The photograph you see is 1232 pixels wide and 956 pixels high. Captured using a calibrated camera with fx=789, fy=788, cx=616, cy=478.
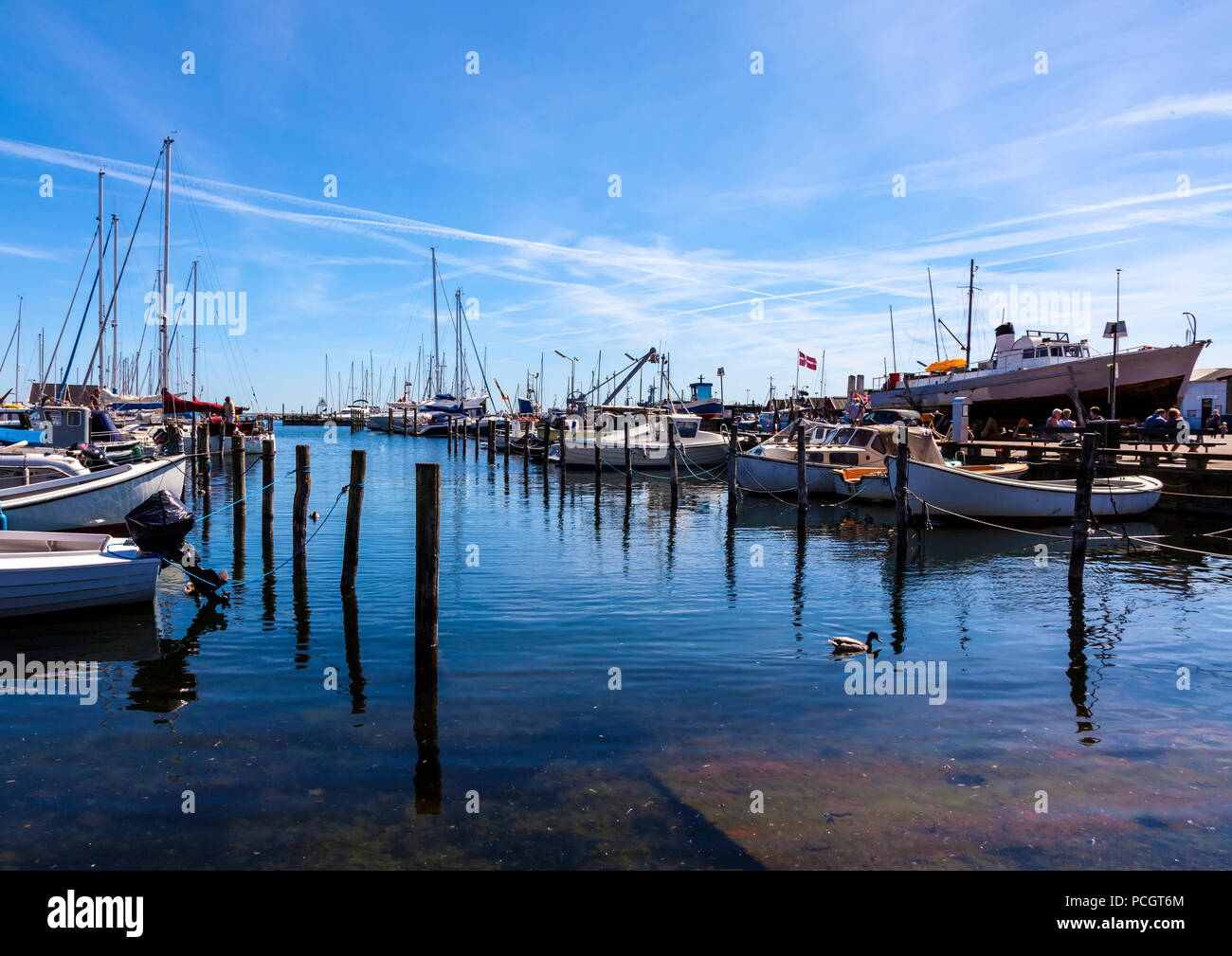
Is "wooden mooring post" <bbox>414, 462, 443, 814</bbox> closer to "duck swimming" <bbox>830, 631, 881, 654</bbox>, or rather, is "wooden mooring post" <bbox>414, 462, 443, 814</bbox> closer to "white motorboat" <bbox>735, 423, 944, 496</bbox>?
"duck swimming" <bbox>830, 631, 881, 654</bbox>

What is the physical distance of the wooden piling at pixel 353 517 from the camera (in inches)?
512

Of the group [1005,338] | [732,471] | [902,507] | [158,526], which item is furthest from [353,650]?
[1005,338]

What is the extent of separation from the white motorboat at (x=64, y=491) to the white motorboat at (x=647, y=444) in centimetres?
2443

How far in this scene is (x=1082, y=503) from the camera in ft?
45.0

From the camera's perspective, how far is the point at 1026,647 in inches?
446

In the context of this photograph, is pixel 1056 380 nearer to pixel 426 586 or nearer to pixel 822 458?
pixel 822 458

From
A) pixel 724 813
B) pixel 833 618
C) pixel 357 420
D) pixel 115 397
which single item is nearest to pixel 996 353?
pixel 833 618

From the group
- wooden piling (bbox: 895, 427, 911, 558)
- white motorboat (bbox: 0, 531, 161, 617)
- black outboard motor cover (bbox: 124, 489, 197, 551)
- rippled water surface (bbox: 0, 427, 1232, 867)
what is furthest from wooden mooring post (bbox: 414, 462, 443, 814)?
wooden piling (bbox: 895, 427, 911, 558)

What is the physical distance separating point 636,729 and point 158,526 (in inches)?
336

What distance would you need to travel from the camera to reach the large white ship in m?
35.8

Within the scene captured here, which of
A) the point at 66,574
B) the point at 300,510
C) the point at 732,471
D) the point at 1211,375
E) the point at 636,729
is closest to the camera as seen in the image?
the point at 636,729

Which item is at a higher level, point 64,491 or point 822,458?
point 822,458

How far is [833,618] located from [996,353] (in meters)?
39.4

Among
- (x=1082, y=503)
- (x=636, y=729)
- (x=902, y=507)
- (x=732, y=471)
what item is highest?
(x=732, y=471)
